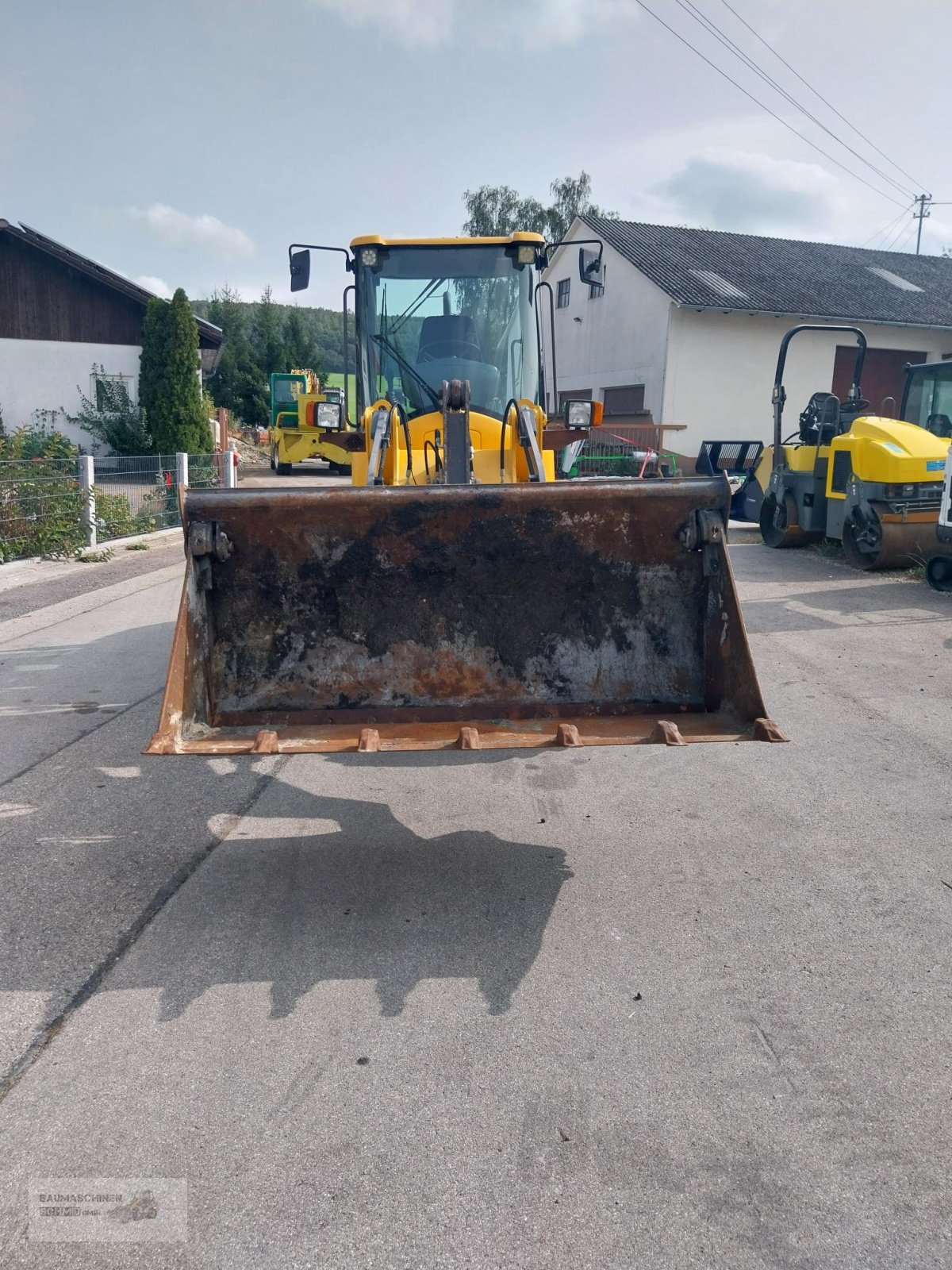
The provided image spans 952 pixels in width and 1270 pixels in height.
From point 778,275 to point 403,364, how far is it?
1034 inches

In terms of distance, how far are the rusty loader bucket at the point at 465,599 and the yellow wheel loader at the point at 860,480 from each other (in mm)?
7292

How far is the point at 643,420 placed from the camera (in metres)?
27.7

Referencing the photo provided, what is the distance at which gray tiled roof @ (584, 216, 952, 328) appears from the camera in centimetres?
2738

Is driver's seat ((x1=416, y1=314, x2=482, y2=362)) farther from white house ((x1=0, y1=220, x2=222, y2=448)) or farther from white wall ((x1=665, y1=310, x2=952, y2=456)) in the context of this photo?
white house ((x1=0, y1=220, x2=222, y2=448))

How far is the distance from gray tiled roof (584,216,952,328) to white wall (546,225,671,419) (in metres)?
0.69

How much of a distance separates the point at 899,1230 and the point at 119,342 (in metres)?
28.1

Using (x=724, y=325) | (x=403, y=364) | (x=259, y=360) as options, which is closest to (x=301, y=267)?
(x=403, y=364)

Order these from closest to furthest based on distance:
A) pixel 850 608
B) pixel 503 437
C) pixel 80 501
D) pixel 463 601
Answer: pixel 463 601 → pixel 503 437 → pixel 850 608 → pixel 80 501

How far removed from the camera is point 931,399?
1241 centimetres

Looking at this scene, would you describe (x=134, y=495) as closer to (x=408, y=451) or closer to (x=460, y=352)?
(x=460, y=352)

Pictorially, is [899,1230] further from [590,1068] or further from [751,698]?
[751,698]

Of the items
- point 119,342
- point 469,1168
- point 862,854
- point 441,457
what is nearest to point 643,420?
point 119,342

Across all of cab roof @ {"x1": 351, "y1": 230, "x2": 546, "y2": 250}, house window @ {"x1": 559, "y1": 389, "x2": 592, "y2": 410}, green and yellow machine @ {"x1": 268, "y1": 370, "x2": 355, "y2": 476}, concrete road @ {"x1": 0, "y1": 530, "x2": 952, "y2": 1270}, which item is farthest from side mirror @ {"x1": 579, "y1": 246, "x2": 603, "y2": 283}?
house window @ {"x1": 559, "y1": 389, "x2": 592, "y2": 410}

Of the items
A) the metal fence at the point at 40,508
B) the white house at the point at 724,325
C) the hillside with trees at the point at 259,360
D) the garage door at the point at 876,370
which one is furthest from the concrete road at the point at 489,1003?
the hillside with trees at the point at 259,360
